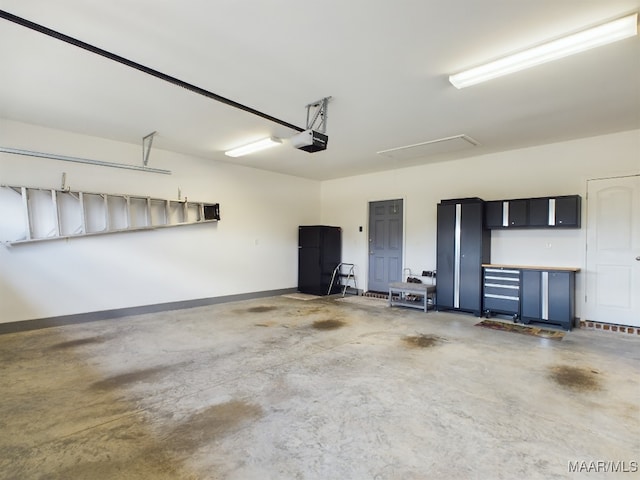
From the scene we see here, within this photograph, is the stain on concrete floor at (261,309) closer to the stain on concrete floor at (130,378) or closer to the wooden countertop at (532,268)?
the stain on concrete floor at (130,378)

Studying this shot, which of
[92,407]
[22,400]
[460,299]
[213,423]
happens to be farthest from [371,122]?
[22,400]

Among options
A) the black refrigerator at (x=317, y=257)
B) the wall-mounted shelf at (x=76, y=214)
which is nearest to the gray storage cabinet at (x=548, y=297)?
the black refrigerator at (x=317, y=257)

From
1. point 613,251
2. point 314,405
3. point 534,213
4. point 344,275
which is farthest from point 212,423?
point 344,275

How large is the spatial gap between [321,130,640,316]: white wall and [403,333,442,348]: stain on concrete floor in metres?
2.45

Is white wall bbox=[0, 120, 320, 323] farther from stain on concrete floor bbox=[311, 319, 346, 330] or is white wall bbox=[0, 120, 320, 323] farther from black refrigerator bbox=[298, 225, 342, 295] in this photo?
stain on concrete floor bbox=[311, 319, 346, 330]

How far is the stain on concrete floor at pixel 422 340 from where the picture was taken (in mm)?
4184

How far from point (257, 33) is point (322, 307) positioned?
16.4 feet

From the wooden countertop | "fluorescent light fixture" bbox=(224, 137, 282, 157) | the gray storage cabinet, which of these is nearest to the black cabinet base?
the gray storage cabinet

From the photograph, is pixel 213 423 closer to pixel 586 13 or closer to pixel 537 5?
pixel 537 5

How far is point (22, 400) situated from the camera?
107 inches

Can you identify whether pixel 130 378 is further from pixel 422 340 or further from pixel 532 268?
pixel 532 268

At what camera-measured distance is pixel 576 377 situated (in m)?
3.18

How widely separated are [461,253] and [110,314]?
6.12 meters

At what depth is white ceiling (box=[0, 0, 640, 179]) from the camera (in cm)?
243
